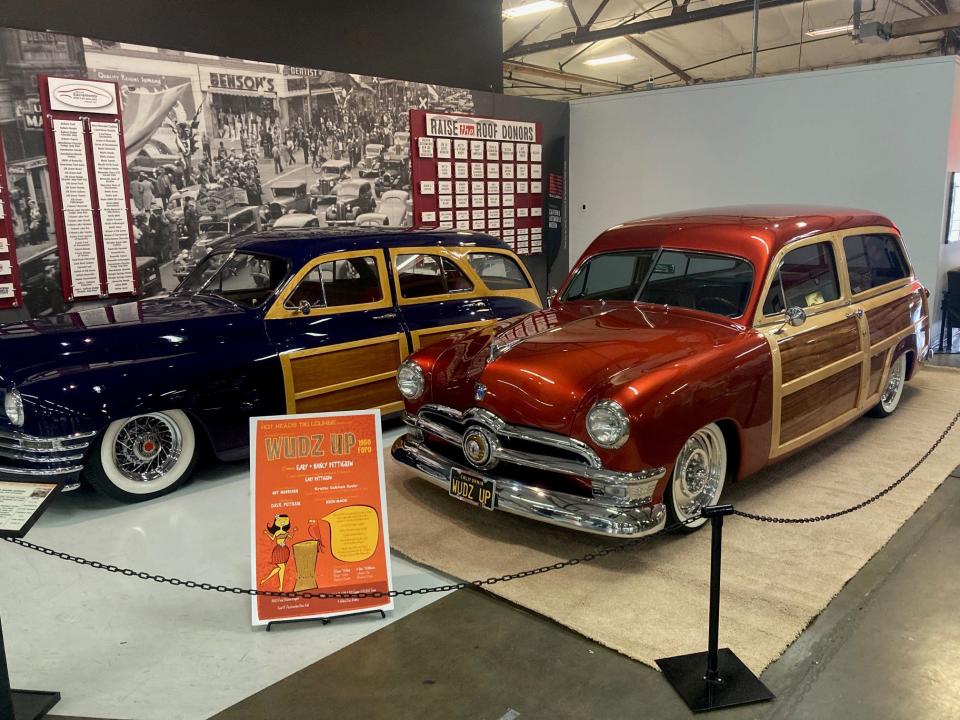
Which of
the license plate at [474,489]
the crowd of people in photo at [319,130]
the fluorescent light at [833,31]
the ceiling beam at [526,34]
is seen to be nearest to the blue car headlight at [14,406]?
the license plate at [474,489]

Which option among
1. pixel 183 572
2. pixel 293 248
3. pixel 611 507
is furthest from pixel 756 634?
pixel 293 248

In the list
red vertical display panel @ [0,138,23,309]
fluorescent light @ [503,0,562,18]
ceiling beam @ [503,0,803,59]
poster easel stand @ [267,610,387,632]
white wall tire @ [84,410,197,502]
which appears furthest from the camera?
ceiling beam @ [503,0,803,59]

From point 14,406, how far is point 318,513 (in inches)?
79.8

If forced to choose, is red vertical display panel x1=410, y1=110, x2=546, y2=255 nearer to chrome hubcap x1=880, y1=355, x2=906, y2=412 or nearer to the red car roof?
the red car roof

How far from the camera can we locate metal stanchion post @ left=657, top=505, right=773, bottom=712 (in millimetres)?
2641

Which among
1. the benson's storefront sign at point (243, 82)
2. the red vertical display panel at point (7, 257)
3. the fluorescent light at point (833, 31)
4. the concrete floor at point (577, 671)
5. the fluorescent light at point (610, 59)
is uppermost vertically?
the fluorescent light at point (610, 59)

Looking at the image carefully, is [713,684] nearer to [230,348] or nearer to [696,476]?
[696,476]

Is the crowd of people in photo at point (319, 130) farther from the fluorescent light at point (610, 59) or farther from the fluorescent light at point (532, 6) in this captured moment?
the fluorescent light at point (610, 59)

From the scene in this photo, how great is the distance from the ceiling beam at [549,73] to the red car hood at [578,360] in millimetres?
13146

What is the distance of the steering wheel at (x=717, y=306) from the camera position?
421 centimetres

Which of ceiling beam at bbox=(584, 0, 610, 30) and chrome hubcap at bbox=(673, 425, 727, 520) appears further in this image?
ceiling beam at bbox=(584, 0, 610, 30)

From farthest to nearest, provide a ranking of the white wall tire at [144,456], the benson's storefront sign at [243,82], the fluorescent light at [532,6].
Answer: the fluorescent light at [532,6] < the benson's storefront sign at [243,82] < the white wall tire at [144,456]

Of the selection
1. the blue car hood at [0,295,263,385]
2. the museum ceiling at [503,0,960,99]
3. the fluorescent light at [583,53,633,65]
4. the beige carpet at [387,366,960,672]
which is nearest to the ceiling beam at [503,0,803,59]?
the museum ceiling at [503,0,960,99]

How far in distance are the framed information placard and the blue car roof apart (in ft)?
9.26
